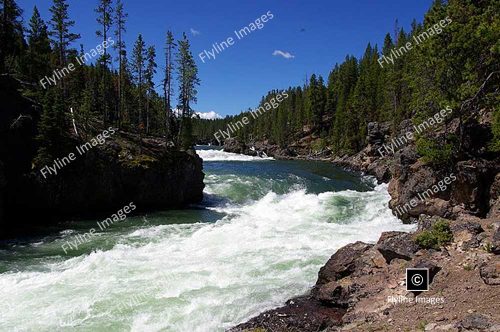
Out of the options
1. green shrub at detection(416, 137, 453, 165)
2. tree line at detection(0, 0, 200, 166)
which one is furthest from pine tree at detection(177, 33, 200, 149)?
green shrub at detection(416, 137, 453, 165)

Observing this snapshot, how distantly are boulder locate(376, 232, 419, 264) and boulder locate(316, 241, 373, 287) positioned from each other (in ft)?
2.55

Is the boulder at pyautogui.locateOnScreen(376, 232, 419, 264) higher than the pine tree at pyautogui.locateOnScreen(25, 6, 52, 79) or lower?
lower

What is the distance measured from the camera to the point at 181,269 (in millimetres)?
15055

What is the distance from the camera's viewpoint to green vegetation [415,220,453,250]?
12.0 meters

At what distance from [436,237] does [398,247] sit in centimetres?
121

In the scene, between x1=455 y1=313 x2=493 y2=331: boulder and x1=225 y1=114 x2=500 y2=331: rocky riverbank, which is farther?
x1=225 y1=114 x2=500 y2=331: rocky riverbank

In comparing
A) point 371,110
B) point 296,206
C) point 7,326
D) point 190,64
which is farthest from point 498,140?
point 371,110

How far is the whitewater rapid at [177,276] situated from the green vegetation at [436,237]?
13.0ft

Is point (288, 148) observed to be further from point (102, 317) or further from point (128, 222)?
point (102, 317)

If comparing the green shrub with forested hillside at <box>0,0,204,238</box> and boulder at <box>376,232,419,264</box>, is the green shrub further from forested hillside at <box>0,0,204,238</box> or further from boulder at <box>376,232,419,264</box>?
forested hillside at <box>0,0,204,238</box>

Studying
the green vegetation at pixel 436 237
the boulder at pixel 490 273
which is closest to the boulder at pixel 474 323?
the boulder at pixel 490 273

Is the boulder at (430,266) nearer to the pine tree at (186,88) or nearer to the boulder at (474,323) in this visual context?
the boulder at (474,323)

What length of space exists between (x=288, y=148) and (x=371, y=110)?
1086 inches

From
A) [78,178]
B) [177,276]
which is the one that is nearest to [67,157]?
[78,178]
